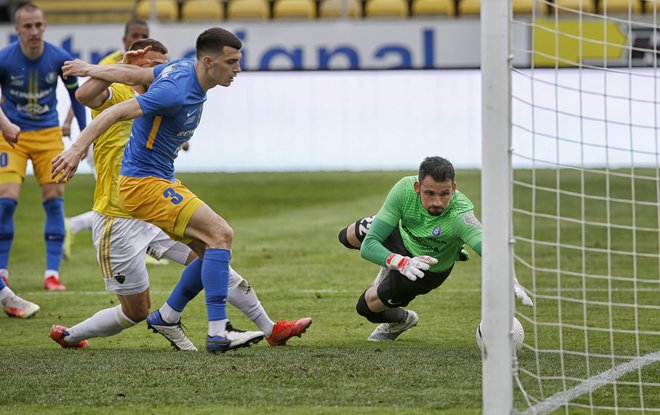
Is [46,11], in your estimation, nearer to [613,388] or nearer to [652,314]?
[652,314]

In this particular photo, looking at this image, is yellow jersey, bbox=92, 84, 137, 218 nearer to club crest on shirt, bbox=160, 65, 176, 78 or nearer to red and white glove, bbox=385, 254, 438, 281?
club crest on shirt, bbox=160, 65, 176, 78

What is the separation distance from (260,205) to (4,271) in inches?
326

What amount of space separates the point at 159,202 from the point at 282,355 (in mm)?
1187

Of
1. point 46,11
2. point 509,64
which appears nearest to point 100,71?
point 509,64

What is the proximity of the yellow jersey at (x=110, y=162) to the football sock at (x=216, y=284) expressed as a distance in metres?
0.96

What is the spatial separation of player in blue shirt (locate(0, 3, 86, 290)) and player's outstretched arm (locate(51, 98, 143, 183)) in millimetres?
3615

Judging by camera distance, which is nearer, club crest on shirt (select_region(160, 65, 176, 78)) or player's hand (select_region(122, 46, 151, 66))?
club crest on shirt (select_region(160, 65, 176, 78))

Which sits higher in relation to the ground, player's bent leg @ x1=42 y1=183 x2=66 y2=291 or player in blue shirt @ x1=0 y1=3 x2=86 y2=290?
player in blue shirt @ x1=0 y1=3 x2=86 y2=290

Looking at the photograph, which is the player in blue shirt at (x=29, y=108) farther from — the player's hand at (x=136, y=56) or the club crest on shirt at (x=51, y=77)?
the player's hand at (x=136, y=56)

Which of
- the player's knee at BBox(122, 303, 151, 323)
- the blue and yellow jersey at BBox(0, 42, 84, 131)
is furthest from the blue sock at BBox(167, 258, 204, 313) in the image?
the blue and yellow jersey at BBox(0, 42, 84, 131)

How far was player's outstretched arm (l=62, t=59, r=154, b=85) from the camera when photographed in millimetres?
6203

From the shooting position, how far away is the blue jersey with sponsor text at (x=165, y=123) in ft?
19.8

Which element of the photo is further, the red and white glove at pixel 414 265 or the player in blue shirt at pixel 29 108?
the player in blue shirt at pixel 29 108

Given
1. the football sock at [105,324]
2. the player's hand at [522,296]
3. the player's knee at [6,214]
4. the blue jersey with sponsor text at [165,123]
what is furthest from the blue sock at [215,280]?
the player's knee at [6,214]
